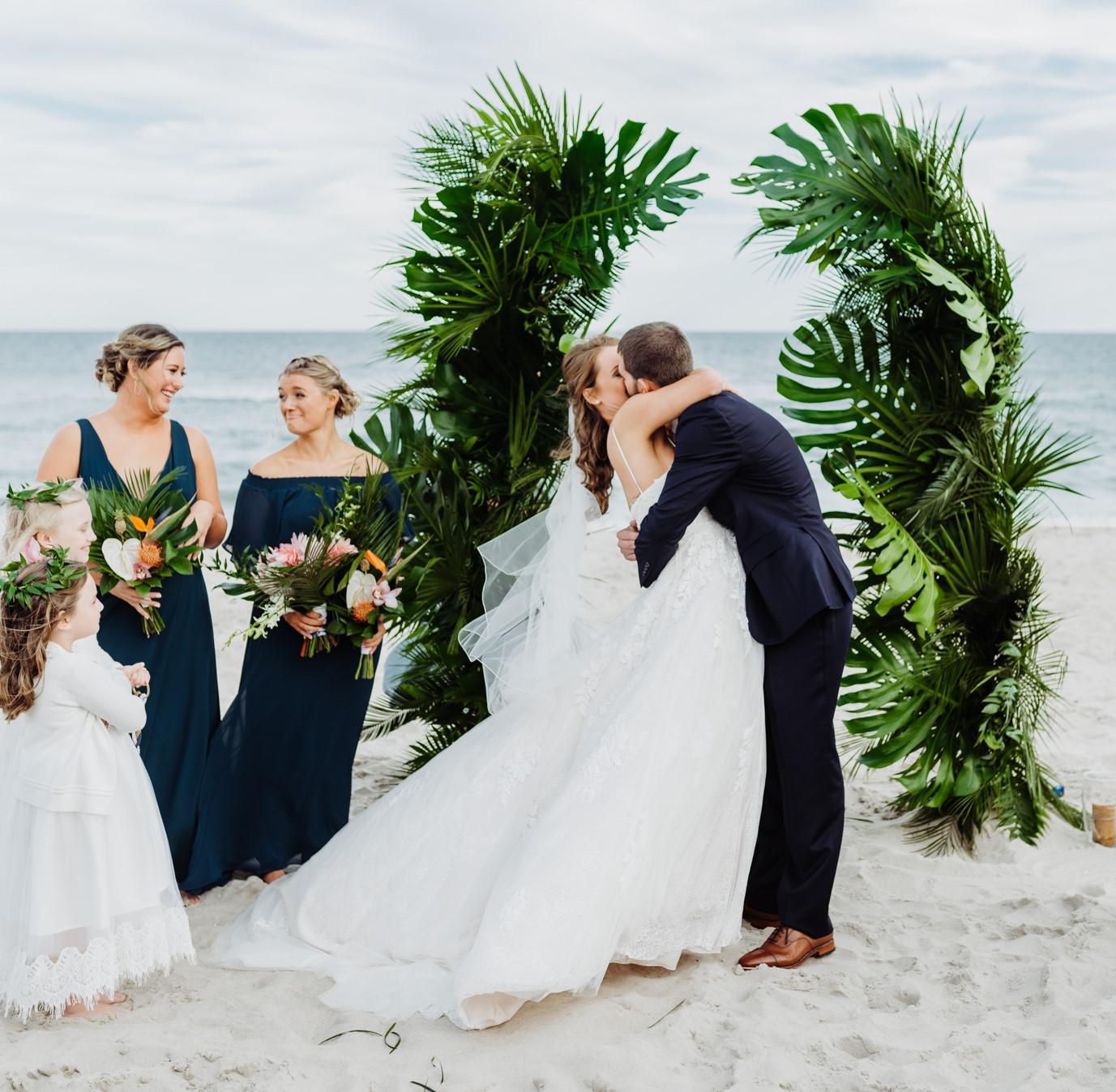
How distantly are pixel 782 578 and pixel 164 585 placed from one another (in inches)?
98.0

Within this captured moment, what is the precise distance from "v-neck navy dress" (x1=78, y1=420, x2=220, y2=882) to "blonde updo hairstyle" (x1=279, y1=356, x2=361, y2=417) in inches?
22.5

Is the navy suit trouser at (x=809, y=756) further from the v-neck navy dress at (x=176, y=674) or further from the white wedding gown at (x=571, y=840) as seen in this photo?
the v-neck navy dress at (x=176, y=674)

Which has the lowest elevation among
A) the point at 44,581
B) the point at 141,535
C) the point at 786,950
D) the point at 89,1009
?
the point at 89,1009

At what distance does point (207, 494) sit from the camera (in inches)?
190

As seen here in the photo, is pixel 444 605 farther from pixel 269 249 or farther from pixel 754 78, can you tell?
pixel 269 249

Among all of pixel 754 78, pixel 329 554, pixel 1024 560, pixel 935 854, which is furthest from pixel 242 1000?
pixel 754 78

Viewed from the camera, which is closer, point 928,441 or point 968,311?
point 968,311

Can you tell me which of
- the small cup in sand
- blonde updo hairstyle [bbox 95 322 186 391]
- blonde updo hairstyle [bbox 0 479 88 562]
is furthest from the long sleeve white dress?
the small cup in sand

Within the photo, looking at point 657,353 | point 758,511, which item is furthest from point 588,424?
point 758,511

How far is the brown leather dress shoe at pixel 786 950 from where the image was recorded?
12.7ft

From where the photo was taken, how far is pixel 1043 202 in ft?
119

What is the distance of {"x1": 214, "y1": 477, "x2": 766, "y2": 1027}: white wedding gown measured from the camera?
3.45m

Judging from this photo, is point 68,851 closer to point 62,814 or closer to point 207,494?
point 62,814

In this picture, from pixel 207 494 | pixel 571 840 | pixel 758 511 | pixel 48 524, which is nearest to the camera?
pixel 571 840
